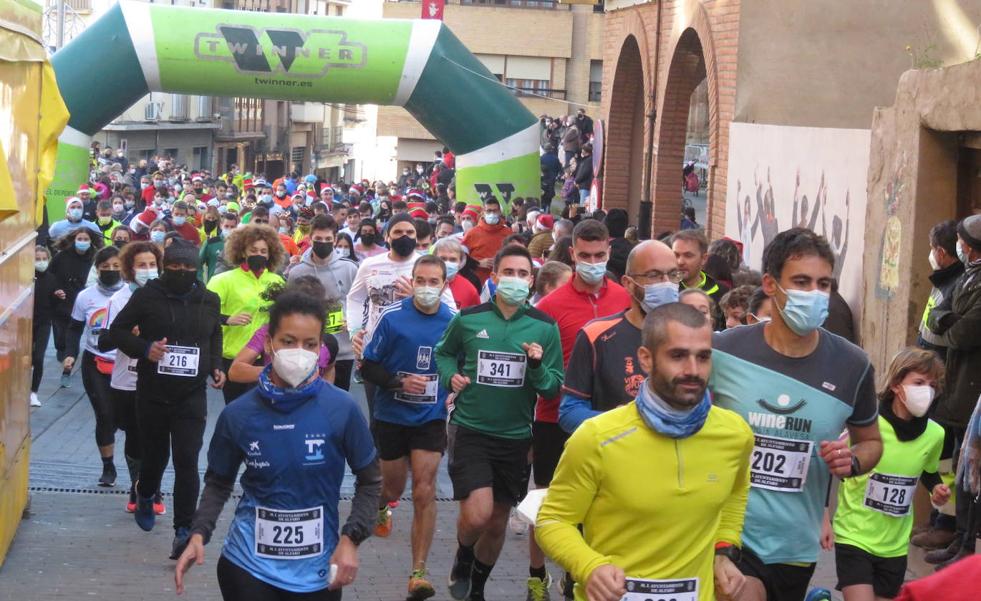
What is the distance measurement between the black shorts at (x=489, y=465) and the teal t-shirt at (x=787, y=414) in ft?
8.61

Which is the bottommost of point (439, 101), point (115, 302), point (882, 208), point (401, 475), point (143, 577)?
point (143, 577)

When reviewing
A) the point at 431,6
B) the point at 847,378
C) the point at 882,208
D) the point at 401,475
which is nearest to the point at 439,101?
the point at 882,208

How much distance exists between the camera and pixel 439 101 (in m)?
22.4

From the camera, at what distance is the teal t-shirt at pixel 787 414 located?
543 centimetres

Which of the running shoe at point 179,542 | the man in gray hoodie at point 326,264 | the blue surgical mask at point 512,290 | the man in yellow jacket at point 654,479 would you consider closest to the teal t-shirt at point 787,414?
the man in yellow jacket at point 654,479

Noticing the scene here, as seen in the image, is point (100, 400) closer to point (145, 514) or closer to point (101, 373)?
point (101, 373)

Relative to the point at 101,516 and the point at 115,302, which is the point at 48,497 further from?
the point at 115,302

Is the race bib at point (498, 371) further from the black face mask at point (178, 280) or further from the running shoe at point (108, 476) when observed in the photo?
the running shoe at point (108, 476)

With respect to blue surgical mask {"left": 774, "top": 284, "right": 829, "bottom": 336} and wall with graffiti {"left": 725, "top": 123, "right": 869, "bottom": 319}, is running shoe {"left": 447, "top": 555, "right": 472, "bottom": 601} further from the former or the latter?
wall with graffiti {"left": 725, "top": 123, "right": 869, "bottom": 319}

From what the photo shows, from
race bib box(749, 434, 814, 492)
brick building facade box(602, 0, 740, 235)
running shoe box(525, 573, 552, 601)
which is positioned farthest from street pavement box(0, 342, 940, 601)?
brick building facade box(602, 0, 740, 235)

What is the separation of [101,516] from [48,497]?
695mm

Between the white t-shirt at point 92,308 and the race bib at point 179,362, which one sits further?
the white t-shirt at point 92,308

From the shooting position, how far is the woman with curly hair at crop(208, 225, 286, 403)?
10.7m

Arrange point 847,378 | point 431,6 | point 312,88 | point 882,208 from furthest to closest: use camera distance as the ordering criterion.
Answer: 1. point 431,6
2. point 312,88
3. point 882,208
4. point 847,378
